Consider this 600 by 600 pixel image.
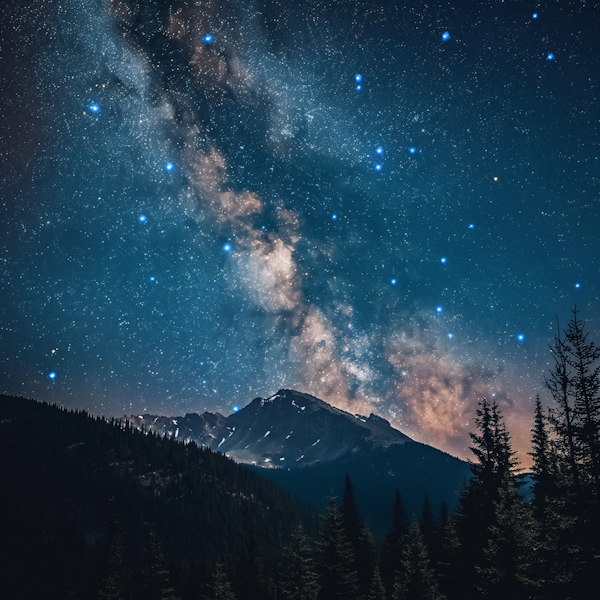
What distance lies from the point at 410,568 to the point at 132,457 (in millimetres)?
179324

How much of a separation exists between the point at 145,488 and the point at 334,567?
15819 centimetres

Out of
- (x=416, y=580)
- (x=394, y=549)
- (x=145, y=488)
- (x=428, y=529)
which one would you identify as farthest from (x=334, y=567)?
(x=145, y=488)

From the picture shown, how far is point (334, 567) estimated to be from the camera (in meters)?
29.2

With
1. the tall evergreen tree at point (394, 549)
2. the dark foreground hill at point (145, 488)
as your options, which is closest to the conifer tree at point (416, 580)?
the tall evergreen tree at point (394, 549)

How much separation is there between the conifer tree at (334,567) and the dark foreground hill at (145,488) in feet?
346

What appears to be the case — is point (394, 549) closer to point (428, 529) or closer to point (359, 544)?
point (359, 544)

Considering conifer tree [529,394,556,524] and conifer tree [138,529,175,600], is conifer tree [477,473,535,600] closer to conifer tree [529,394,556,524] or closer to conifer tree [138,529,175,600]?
conifer tree [529,394,556,524]

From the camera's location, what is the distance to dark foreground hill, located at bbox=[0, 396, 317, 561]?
5586 inches

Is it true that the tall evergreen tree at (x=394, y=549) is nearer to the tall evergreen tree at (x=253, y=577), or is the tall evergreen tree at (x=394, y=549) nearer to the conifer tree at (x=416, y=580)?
the conifer tree at (x=416, y=580)

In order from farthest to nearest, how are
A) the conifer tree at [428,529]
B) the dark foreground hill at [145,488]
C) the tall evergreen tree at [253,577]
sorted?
the dark foreground hill at [145,488], the conifer tree at [428,529], the tall evergreen tree at [253,577]

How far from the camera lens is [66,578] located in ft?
168

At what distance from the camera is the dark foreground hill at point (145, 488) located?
142 m

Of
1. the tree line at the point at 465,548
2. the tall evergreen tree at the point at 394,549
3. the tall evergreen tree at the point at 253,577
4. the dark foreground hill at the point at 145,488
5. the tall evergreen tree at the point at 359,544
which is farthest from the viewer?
the dark foreground hill at the point at 145,488

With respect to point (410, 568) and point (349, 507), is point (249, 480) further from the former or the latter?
point (410, 568)
